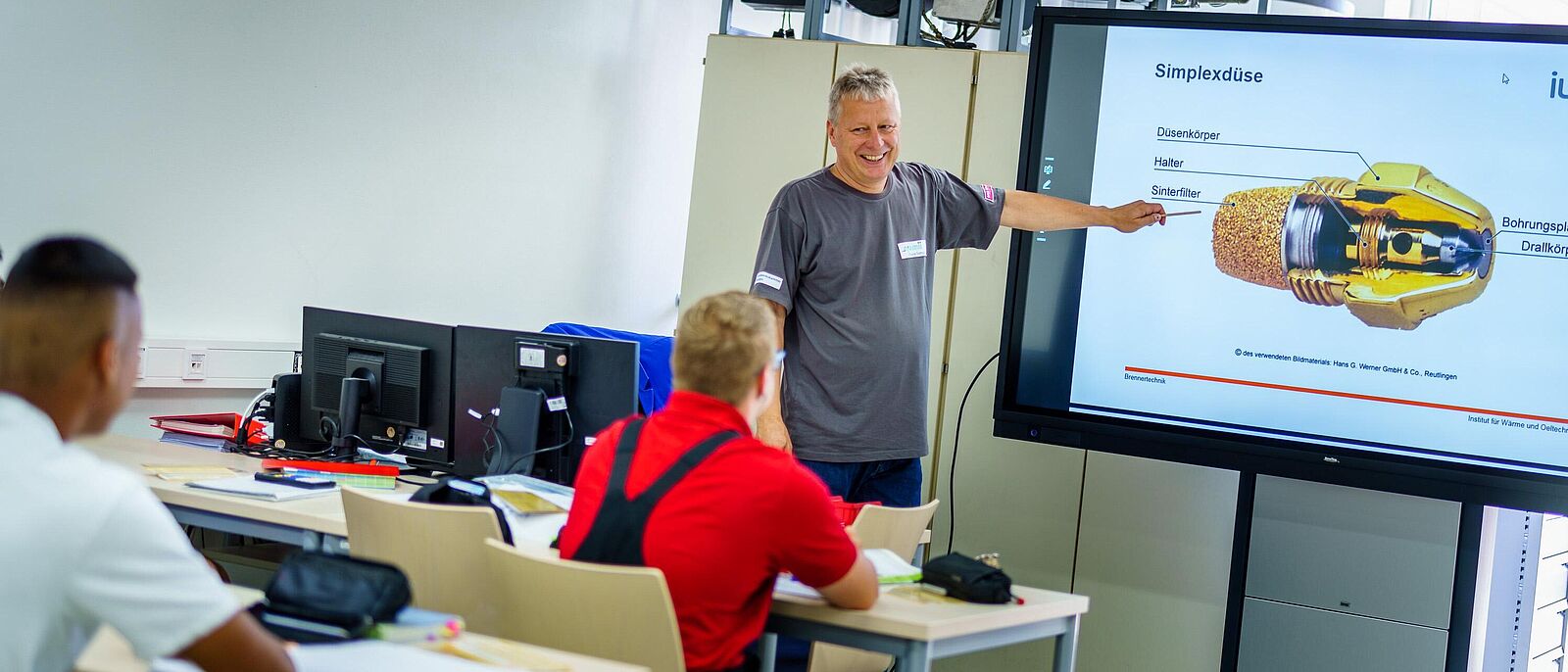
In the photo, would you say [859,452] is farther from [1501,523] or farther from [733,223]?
[1501,523]

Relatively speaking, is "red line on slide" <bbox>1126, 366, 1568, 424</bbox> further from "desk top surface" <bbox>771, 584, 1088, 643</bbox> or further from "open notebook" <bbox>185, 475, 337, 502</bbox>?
"open notebook" <bbox>185, 475, 337, 502</bbox>

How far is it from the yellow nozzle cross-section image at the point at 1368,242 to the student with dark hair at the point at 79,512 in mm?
2871

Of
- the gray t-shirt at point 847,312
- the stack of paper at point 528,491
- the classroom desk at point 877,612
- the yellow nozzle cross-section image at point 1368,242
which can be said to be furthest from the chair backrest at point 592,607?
the yellow nozzle cross-section image at point 1368,242

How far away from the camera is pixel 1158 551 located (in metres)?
4.12

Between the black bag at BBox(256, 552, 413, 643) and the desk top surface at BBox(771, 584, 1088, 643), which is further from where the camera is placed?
the desk top surface at BBox(771, 584, 1088, 643)

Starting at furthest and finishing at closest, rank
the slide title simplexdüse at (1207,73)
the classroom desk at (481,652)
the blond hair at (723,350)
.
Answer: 1. the slide title simplexdüse at (1207,73)
2. the blond hair at (723,350)
3. the classroom desk at (481,652)

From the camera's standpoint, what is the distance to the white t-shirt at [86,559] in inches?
50.3

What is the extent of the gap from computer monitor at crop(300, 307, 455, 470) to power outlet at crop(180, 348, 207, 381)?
681mm

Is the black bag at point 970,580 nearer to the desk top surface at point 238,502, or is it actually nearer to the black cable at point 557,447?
the black cable at point 557,447

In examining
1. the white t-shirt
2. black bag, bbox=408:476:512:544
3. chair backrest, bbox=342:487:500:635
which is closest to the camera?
the white t-shirt

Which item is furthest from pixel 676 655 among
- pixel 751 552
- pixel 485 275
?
pixel 485 275

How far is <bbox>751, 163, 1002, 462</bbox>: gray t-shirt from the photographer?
3.34 metres

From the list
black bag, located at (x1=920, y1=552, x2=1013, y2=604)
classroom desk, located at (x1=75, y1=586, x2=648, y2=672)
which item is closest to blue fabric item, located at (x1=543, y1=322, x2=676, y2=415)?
black bag, located at (x1=920, y1=552, x2=1013, y2=604)

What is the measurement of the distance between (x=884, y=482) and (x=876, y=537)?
0.72 meters
